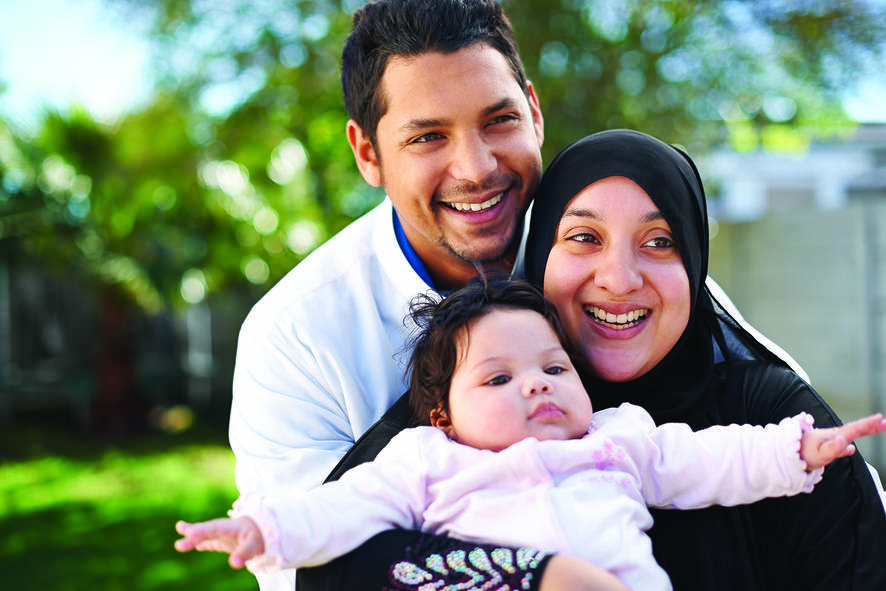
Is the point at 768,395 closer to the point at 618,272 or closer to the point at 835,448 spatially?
the point at 835,448

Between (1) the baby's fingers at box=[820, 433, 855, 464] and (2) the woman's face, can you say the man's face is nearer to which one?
(2) the woman's face

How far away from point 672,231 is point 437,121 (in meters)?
0.81

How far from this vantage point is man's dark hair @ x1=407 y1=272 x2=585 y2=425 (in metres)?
2.08

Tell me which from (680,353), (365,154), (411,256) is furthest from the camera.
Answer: (365,154)

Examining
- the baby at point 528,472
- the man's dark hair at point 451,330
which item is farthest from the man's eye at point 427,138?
the baby at point 528,472

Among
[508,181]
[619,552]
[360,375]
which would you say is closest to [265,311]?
[360,375]

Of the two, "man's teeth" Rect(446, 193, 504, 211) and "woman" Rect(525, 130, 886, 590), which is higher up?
"man's teeth" Rect(446, 193, 504, 211)

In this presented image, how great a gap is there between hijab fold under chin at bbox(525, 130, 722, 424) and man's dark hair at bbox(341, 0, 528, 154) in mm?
537

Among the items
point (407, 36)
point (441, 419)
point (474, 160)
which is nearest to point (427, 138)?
point (474, 160)

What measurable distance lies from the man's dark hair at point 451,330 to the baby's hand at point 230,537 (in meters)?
0.60

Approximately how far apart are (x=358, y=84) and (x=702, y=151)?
6686 mm

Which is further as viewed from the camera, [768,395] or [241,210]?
[241,210]

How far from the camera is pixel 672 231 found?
211 centimetres

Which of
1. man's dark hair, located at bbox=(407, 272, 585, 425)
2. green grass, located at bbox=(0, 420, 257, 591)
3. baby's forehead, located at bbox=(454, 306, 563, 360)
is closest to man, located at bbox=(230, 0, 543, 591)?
man's dark hair, located at bbox=(407, 272, 585, 425)
